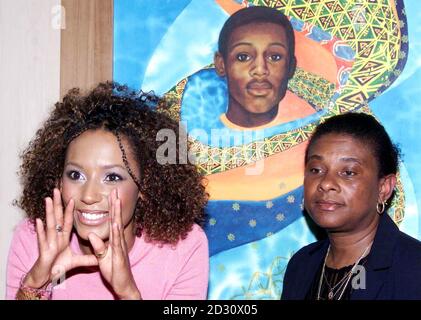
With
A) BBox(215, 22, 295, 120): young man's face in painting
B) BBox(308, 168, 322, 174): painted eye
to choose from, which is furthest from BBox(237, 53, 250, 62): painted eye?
BBox(308, 168, 322, 174): painted eye

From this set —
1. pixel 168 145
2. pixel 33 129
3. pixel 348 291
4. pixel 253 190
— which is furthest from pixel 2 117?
pixel 348 291

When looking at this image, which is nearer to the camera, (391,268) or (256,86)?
A: (391,268)

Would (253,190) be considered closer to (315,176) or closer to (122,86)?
(315,176)

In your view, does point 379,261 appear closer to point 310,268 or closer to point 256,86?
point 310,268

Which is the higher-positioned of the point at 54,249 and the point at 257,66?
the point at 257,66

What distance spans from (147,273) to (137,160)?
0.31 m

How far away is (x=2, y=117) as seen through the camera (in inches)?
79.8

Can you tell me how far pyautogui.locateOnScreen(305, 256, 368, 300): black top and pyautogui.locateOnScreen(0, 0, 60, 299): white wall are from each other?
946mm

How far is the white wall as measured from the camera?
202 cm

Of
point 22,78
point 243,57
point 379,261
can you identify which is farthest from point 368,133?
point 22,78

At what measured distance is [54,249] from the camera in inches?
62.4

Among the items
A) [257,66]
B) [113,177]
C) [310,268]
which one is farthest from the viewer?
[257,66]

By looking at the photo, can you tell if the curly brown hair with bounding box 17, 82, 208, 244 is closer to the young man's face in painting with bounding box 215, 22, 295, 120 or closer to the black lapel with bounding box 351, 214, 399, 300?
the young man's face in painting with bounding box 215, 22, 295, 120

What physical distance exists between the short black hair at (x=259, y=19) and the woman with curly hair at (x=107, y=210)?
0.35 meters
